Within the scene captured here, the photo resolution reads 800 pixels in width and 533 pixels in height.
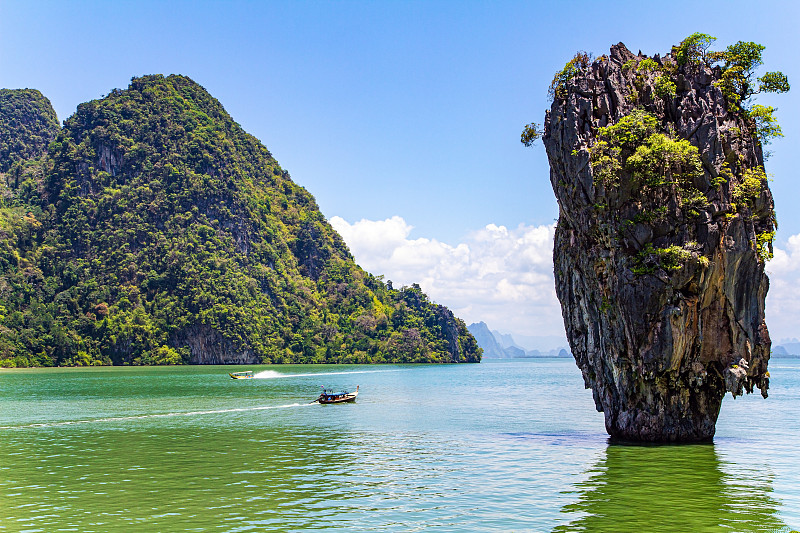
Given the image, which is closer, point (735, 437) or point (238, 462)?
point (238, 462)

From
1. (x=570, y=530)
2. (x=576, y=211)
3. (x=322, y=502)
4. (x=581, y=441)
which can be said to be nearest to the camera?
(x=570, y=530)

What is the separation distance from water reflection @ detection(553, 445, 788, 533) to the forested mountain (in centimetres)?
13174

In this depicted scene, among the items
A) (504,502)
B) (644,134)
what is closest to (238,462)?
(504,502)

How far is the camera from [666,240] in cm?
2869

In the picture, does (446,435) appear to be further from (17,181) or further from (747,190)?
→ (17,181)

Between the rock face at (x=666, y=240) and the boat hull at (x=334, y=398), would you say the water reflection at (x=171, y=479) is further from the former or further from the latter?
the boat hull at (x=334, y=398)

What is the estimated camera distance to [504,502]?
830 inches

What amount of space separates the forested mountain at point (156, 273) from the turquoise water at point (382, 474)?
11031 cm

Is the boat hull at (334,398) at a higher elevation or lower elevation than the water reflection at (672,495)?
lower

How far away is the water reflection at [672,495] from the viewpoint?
60.3 feet

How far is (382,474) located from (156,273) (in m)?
149

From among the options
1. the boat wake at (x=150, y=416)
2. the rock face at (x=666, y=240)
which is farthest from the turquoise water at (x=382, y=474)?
the rock face at (x=666, y=240)

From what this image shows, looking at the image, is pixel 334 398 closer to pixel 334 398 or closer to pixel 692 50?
pixel 334 398

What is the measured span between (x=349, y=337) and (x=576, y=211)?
154 m
